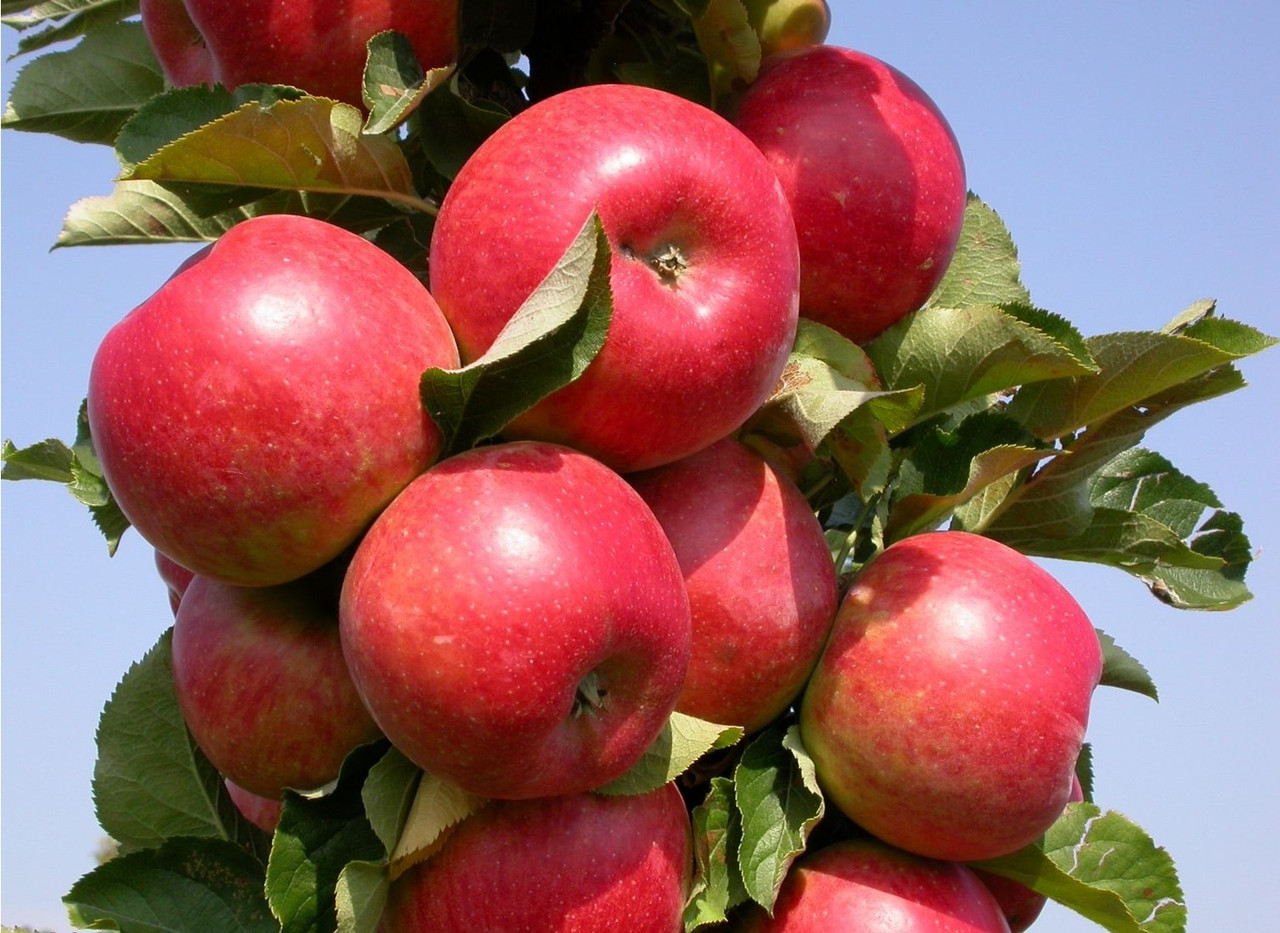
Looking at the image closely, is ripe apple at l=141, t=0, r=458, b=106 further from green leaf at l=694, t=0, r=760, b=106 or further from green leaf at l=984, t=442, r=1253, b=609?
green leaf at l=984, t=442, r=1253, b=609

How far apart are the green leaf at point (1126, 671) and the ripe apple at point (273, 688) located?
1.44 metres

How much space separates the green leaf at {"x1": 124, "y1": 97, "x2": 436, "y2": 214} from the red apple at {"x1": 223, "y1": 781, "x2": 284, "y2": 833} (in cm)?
101

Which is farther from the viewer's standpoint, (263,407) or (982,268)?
(982,268)

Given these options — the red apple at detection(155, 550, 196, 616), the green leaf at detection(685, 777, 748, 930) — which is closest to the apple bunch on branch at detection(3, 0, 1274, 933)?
the green leaf at detection(685, 777, 748, 930)

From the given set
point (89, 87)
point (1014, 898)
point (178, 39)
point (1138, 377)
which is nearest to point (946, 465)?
point (1138, 377)

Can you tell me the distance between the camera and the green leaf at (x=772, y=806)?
5.99 feet

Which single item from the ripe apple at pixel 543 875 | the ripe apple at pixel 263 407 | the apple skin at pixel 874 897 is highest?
the ripe apple at pixel 263 407

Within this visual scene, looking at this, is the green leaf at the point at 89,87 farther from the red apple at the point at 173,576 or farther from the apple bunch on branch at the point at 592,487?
the red apple at the point at 173,576

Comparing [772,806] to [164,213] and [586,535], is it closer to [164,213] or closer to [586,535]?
[586,535]

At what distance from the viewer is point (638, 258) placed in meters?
1.75

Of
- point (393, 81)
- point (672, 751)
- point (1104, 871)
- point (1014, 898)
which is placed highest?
point (393, 81)

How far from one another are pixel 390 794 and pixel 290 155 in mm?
946

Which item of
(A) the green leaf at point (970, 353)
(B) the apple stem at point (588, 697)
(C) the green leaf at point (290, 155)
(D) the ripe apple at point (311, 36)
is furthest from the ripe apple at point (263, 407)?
(A) the green leaf at point (970, 353)

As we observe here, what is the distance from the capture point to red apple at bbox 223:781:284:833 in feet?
7.21
